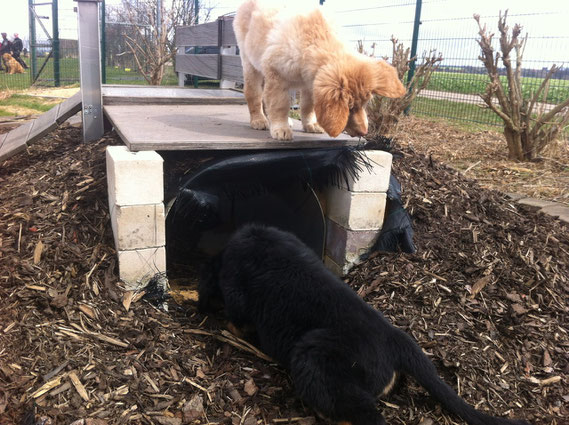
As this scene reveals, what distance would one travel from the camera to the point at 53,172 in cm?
414

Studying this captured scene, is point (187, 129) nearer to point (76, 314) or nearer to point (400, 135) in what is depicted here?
point (76, 314)

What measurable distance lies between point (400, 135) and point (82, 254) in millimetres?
5895

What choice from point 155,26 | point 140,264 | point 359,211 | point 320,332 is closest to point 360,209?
point 359,211

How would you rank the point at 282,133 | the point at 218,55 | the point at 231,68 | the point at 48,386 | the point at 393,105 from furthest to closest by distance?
the point at 218,55, the point at 231,68, the point at 393,105, the point at 282,133, the point at 48,386

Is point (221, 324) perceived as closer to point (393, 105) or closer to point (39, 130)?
point (39, 130)

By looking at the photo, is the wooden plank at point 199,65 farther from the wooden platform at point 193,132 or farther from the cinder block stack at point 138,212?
the cinder block stack at point 138,212

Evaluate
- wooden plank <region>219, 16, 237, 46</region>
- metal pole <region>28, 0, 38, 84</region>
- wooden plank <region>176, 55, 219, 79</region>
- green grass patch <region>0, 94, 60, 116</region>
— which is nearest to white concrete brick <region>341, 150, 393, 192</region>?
wooden plank <region>219, 16, 237, 46</region>

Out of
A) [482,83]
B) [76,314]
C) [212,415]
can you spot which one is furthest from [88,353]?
[482,83]

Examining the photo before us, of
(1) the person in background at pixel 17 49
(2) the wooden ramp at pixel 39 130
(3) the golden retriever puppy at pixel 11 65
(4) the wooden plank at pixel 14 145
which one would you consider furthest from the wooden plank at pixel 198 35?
(1) the person in background at pixel 17 49

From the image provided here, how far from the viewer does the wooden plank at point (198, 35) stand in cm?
852

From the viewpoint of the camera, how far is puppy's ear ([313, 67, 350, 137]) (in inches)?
118

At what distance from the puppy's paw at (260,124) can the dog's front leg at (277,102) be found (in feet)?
1.48

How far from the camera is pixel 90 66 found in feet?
14.5

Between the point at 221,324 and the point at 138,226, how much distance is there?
2.65 feet
